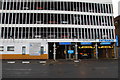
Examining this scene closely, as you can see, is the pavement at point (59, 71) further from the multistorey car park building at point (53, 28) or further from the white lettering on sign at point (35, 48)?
the multistorey car park building at point (53, 28)

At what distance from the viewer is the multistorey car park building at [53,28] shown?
33375 millimetres

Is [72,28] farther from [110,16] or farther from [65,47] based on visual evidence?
[110,16]

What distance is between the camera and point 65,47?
1460 inches

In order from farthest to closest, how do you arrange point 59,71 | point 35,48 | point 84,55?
point 84,55 → point 35,48 → point 59,71

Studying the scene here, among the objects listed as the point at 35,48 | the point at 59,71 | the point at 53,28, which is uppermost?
the point at 53,28

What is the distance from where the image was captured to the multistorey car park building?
109ft

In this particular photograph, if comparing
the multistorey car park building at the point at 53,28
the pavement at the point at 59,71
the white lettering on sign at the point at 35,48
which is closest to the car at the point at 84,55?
the multistorey car park building at the point at 53,28

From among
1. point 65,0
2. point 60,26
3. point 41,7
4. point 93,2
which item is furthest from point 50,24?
point 93,2

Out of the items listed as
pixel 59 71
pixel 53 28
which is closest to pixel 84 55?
pixel 53 28

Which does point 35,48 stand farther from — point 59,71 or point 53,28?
point 59,71

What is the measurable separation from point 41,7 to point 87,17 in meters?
12.4

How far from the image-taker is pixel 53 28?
33.9 m

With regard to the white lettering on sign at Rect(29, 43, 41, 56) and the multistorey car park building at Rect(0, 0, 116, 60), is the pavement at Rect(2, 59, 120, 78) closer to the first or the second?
the white lettering on sign at Rect(29, 43, 41, 56)

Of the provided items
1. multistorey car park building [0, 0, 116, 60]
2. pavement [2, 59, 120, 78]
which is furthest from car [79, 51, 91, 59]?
pavement [2, 59, 120, 78]
